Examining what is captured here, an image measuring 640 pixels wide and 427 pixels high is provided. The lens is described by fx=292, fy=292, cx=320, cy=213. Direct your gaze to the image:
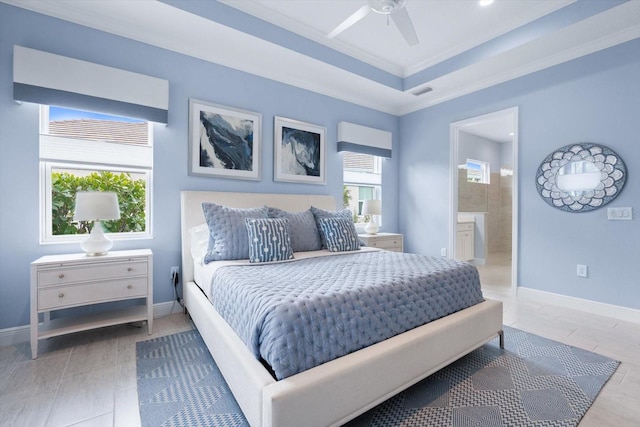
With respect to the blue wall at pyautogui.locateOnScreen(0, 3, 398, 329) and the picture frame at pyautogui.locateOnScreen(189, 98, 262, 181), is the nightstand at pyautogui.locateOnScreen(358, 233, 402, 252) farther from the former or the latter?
the picture frame at pyautogui.locateOnScreen(189, 98, 262, 181)

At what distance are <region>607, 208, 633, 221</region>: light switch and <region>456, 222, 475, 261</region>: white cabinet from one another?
2339 millimetres

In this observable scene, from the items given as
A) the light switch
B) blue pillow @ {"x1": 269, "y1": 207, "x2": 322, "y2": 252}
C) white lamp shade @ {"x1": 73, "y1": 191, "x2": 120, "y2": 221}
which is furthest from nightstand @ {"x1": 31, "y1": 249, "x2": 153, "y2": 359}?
the light switch

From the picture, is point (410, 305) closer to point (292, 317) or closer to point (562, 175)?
point (292, 317)

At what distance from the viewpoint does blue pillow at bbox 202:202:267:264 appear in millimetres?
2467

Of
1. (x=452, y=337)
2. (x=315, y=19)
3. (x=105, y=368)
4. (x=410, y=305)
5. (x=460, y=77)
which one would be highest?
(x=315, y=19)

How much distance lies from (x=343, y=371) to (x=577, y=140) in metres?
3.46

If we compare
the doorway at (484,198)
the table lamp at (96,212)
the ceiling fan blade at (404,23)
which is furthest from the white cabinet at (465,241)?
the table lamp at (96,212)

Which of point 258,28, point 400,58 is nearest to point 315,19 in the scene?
point 258,28

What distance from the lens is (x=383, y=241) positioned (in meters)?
4.14

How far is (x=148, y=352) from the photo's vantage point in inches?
84.8

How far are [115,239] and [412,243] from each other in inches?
156

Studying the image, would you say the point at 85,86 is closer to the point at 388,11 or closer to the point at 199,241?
the point at 199,241

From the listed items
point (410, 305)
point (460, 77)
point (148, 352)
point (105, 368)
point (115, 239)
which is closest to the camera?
point (410, 305)

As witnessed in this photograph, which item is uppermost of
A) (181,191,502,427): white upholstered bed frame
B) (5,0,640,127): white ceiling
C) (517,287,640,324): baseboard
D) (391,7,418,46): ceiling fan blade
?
(5,0,640,127): white ceiling
